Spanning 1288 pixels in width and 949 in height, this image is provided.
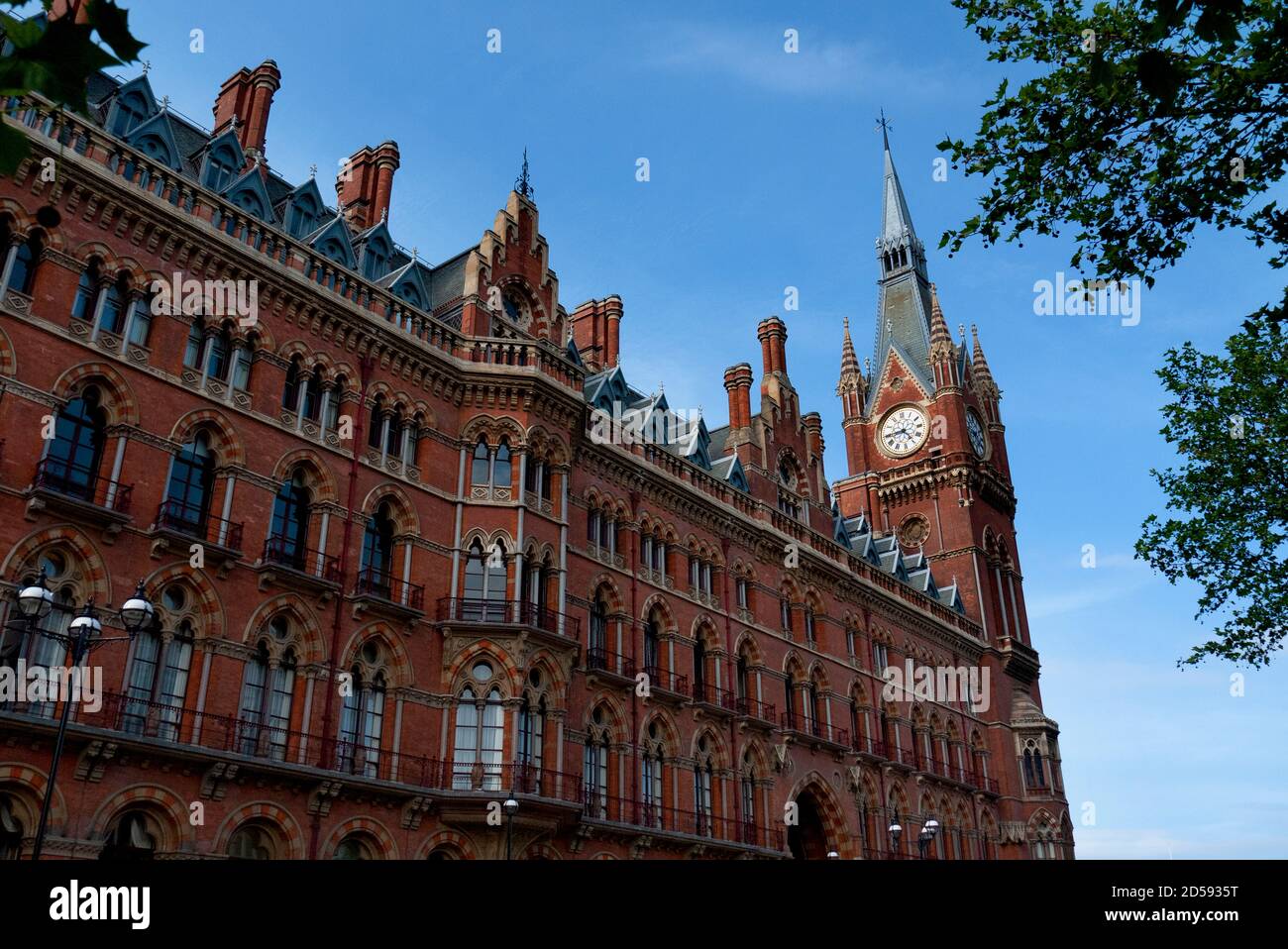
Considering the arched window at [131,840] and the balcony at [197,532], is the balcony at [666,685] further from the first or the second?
the arched window at [131,840]

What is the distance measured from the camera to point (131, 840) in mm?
19703

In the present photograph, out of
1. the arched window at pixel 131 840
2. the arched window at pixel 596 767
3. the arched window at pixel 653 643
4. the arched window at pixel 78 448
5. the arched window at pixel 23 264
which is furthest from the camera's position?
the arched window at pixel 653 643

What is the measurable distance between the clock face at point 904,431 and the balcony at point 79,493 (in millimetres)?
49726

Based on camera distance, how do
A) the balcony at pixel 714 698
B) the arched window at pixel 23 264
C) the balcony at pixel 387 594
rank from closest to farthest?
the arched window at pixel 23 264 < the balcony at pixel 387 594 < the balcony at pixel 714 698

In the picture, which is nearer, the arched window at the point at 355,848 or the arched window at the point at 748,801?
the arched window at the point at 355,848

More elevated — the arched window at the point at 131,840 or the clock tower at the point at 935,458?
the clock tower at the point at 935,458

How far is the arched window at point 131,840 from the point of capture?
19.2 metres

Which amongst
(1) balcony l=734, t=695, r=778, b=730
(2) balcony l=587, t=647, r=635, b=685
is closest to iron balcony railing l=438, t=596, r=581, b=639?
(2) balcony l=587, t=647, r=635, b=685

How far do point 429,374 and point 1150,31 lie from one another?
23.4 m

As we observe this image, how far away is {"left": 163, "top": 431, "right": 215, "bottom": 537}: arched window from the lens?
22.6 metres

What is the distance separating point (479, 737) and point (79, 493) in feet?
35.1

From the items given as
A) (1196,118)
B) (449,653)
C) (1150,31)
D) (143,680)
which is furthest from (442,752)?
(1150,31)

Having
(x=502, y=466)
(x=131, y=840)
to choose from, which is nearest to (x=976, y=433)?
(x=502, y=466)

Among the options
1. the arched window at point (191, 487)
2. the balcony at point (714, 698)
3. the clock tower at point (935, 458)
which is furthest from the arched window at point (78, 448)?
the clock tower at point (935, 458)
